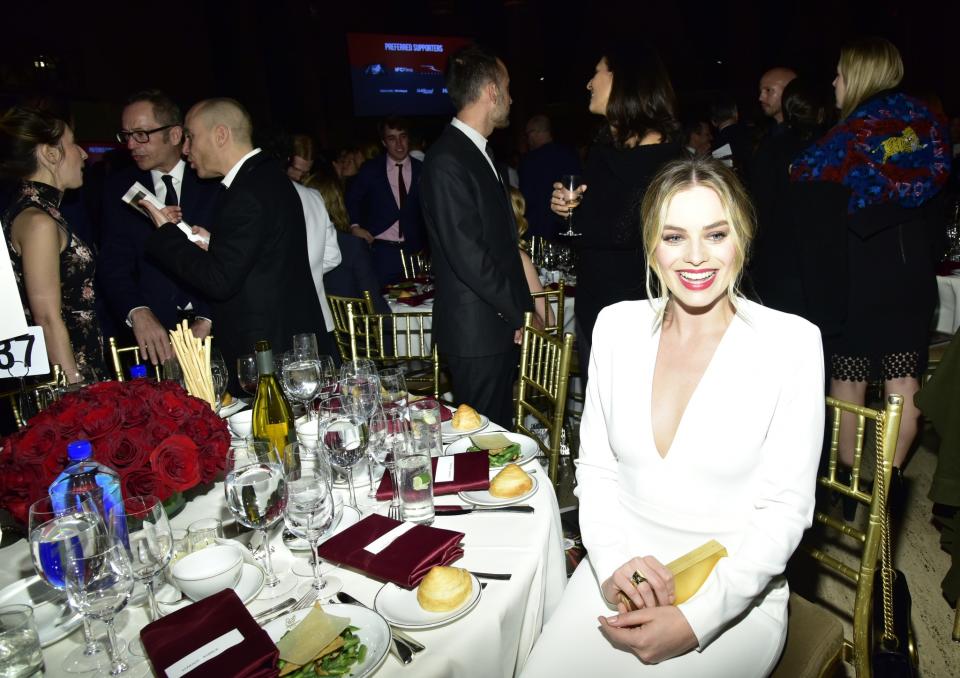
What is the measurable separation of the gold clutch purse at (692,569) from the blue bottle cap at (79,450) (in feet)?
3.69

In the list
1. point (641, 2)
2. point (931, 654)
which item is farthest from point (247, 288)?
point (641, 2)

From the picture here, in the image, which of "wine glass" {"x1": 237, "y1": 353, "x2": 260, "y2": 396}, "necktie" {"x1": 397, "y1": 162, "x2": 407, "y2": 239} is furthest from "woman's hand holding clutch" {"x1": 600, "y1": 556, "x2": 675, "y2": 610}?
"necktie" {"x1": 397, "y1": 162, "x2": 407, "y2": 239}

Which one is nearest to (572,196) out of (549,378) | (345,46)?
(549,378)

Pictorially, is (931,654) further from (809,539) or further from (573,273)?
(573,273)

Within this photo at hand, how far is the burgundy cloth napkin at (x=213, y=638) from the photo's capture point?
3.27ft

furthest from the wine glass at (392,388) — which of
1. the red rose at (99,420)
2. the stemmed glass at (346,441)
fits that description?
the red rose at (99,420)

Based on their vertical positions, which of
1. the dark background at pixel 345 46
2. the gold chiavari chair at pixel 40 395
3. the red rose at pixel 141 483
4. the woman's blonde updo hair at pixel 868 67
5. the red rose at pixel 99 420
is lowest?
the red rose at pixel 141 483

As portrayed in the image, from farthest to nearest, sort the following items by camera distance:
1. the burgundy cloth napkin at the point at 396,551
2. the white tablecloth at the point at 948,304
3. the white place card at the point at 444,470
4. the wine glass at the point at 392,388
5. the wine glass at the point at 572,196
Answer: the white tablecloth at the point at 948,304, the wine glass at the point at 572,196, the wine glass at the point at 392,388, the white place card at the point at 444,470, the burgundy cloth napkin at the point at 396,551

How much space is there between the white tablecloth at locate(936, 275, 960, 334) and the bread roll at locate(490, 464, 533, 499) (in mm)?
3132

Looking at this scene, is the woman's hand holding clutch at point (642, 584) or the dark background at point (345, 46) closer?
the woman's hand holding clutch at point (642, 584)

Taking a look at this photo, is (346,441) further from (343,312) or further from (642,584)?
(343,312)

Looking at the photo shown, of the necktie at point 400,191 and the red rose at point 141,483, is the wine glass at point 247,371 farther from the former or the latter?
the necktie at point 400,191

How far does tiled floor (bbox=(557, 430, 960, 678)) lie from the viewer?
7.28 ft

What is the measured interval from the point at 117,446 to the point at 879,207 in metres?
2.95
